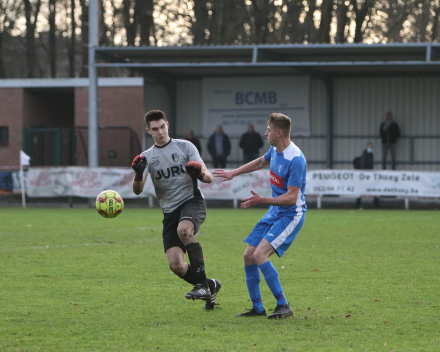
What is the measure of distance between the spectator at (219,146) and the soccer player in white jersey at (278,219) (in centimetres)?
1681

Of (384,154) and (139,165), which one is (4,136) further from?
(139,165)

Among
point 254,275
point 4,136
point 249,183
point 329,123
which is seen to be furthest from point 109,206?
point 4,136

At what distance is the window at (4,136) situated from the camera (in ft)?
102

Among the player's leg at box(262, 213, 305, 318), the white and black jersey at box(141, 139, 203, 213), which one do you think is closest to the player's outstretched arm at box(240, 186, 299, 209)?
the player's leg at box(262, 213, 305, 318)

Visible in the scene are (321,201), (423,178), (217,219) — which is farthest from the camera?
(321,201)

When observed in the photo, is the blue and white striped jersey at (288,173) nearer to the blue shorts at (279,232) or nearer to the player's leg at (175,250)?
the blue shorts at (279,232)

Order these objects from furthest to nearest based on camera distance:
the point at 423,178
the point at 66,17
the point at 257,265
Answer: the point at 66,17, the point at 423,178, the point at 257,265

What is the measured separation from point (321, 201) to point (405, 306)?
1637 cm

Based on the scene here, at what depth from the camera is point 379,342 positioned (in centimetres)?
536

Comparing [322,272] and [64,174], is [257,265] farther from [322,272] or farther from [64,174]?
[64,174]

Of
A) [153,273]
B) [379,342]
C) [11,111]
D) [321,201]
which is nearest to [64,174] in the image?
[321,201]

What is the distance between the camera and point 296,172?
241 inches

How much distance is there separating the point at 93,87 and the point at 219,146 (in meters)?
4.57

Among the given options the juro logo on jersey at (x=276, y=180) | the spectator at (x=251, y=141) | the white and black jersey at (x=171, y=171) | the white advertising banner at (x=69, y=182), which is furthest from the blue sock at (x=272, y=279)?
the spectator at (x=251, y=141)
